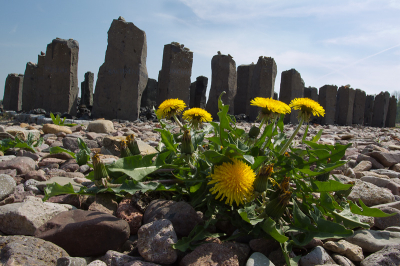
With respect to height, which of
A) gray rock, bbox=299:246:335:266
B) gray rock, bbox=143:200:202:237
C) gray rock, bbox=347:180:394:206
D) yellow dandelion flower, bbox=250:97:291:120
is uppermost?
yellow dandelion flower, bbox=250:97:291:120

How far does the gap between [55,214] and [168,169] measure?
706 millimetres

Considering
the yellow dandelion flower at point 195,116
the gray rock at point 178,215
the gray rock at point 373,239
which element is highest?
the yellow dandelion flower at point 195,116

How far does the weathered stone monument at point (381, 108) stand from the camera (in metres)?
19.9

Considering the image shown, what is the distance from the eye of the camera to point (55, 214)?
170 cm

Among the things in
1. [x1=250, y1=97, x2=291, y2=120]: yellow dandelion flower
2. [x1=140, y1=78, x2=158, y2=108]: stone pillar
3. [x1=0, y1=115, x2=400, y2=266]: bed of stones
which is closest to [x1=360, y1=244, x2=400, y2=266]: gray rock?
[x1=0, y1=115, x2=400, y2=266]: bed of stones

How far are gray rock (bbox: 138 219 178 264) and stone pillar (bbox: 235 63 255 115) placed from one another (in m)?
13.7

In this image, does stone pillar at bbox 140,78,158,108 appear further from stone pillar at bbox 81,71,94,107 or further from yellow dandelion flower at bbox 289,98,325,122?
yellow dandelion flower at bbox 289,98,325,122

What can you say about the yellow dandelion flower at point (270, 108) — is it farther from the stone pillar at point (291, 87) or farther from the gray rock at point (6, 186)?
the stone pillar at point (291, 87)

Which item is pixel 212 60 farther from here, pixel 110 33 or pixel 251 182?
pixel 251 182

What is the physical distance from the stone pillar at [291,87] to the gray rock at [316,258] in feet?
42.5

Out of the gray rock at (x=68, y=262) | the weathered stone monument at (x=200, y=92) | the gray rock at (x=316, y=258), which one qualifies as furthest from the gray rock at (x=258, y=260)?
the weathered stone monument at (x=200, y=92)

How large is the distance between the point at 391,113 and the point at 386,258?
78.6 feet

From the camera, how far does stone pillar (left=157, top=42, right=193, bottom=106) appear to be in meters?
10.2

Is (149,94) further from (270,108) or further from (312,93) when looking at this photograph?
(270,108)
